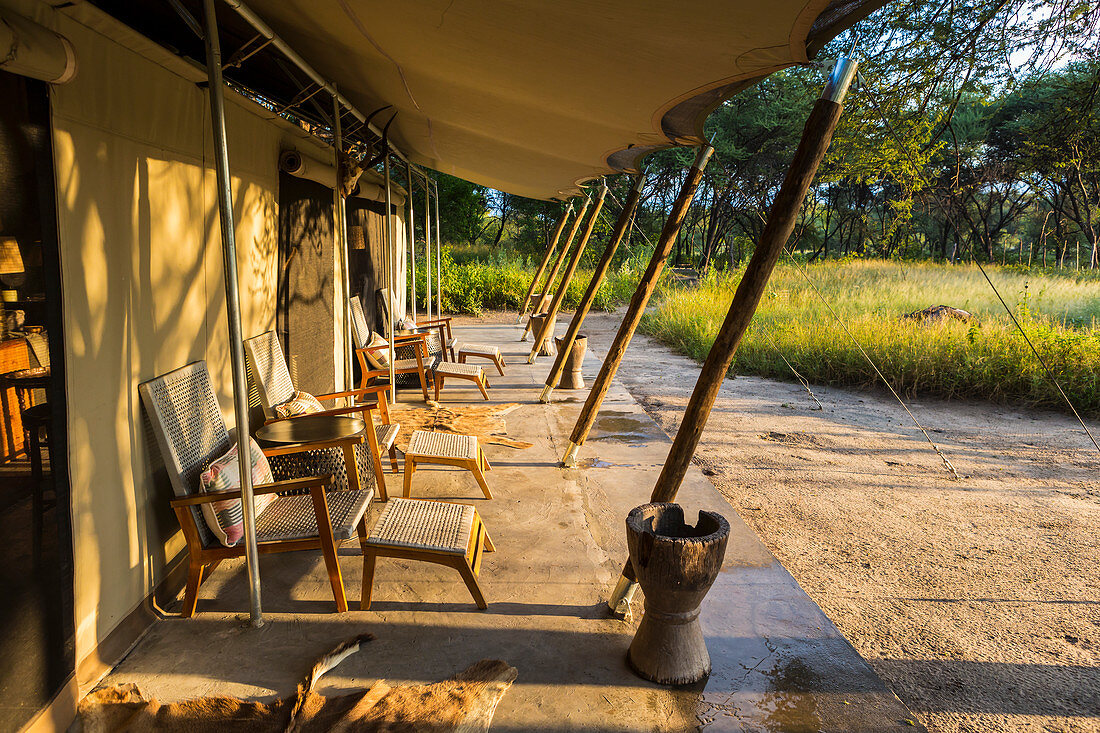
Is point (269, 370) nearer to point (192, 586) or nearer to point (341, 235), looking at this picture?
point (341, 235)

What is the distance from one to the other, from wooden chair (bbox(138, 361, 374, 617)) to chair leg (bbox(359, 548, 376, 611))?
59mm

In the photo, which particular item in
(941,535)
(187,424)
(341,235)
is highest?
(341,235)

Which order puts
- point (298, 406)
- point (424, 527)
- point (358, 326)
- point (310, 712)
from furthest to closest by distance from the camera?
point (358, 326), point (298, 406), point (424, 527), point (310, 712)

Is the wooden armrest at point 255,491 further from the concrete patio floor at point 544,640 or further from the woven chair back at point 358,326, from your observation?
the woven chair back at point 358,326

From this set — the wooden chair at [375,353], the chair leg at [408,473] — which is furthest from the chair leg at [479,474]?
the wooden chair at [375,353]

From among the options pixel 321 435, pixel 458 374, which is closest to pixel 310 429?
pixel 321 435

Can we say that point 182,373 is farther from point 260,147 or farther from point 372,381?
point 372,381

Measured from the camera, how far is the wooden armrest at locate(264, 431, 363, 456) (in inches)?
130

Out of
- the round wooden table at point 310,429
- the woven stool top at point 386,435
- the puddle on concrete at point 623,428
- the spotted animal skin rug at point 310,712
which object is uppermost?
the round wooden table at point 310,429

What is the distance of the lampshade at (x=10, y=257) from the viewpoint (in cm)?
179

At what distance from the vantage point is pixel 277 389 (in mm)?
4172

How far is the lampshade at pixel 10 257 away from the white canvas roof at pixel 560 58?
1.36 metres

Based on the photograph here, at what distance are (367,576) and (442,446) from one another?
1284 mm

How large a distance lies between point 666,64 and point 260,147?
2.85 meters
